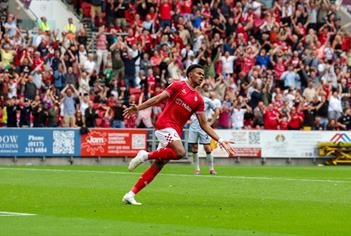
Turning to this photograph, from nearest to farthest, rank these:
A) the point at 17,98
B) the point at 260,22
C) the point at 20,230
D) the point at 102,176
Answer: the point at 20,230 < the point at 102,176 < the point at 17,98 < the point at 260,22

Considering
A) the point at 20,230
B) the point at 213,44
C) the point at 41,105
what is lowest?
the point at 20,230

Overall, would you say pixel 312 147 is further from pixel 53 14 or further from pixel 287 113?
pixel 53 14

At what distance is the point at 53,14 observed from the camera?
142 ft

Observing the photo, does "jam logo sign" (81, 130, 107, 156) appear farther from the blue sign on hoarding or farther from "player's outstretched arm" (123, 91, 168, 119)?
"player's outstretched arm" (123, 91, 168, 119)

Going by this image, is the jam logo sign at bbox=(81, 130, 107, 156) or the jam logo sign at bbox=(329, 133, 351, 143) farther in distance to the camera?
the jam logo sign at bbox=(329, 133, 351, 143)

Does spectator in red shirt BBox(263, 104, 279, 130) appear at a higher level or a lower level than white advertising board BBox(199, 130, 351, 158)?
higher

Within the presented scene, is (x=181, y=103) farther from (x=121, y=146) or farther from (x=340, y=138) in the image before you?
(x=340, y=138)

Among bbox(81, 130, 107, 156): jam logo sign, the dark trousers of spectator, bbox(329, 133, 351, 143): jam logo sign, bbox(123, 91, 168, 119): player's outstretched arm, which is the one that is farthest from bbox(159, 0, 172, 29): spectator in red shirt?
bbox(123, 91, 168, 119): player's outstretched arm

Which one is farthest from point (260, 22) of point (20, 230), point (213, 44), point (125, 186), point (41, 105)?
point (20, 230)

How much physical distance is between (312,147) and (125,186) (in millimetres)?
19304

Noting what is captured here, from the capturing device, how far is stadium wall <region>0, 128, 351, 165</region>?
3594 centimetres

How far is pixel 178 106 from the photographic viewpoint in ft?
58.5

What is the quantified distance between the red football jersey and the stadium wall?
60.0ft

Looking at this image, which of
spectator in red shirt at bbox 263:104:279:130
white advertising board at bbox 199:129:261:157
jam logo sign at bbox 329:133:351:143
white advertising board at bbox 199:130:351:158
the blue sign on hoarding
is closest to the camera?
the blue sign on hoarding
